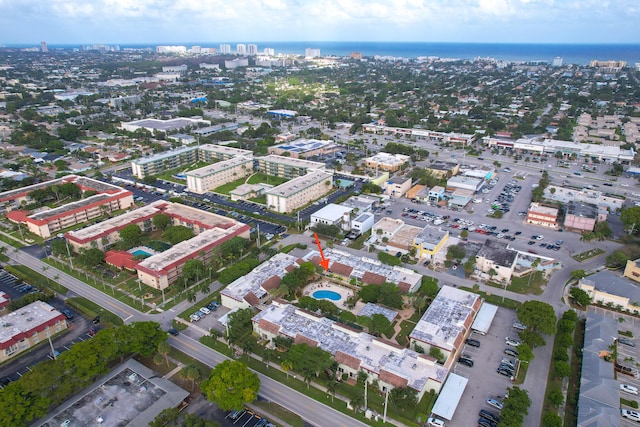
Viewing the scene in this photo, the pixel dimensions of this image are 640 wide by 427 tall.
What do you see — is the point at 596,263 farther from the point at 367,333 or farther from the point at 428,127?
the point at 428,127

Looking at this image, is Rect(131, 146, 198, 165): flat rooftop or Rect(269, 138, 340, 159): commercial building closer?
Rect(131, 146, 198, 165): flat rooftop

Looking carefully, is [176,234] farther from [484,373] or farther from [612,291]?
[612,291]

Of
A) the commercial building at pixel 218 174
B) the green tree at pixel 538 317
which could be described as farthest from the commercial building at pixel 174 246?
the green tree at pixel 538 317

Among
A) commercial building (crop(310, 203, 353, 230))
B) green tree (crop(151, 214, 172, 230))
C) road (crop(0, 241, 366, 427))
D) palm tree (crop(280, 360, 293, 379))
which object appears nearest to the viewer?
road (crop(0, 241, 366, 427))

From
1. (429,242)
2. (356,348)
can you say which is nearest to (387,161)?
(429,242)

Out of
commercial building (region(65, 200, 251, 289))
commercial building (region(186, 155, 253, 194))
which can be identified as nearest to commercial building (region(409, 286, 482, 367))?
commercial building (region(65, 200, 251, 289))

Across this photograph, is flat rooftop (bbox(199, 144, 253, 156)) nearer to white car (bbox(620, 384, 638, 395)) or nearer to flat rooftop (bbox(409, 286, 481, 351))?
flat rooftop (bbox(409, 286, 481, 351))
